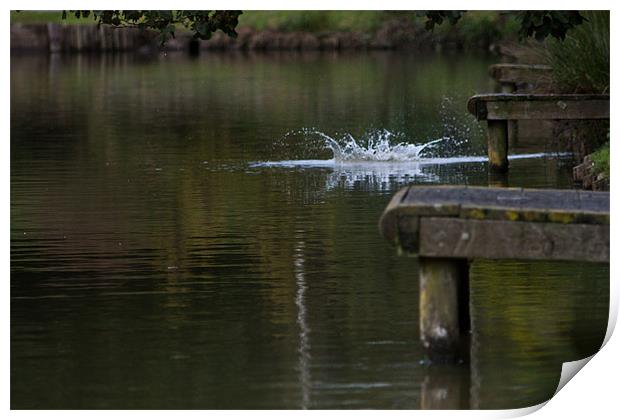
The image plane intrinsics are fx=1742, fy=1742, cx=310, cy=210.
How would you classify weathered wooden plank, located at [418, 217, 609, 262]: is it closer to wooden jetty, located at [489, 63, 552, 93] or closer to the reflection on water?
the reflection on water

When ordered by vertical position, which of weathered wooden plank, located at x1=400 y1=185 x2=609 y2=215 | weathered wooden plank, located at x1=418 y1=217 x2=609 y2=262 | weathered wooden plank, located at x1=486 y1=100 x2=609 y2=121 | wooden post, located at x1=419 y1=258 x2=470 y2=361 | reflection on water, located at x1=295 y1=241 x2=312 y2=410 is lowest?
reflection on water, located at x1=295 y1=241 x2=312 y2=410

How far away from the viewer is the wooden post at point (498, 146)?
56.0 ft

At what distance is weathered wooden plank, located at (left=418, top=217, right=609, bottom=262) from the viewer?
26.7 ft

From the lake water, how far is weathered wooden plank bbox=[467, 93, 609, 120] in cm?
62

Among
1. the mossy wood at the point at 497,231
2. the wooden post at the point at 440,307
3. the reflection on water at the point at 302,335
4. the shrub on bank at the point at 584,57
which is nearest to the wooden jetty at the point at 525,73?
the shrub on bank at the point at 584,57

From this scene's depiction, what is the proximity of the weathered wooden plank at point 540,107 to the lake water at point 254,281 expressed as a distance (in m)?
0.62

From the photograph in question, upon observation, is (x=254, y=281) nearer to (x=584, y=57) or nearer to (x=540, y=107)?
(x=540, y=107)

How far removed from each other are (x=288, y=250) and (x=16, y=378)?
3.80 m

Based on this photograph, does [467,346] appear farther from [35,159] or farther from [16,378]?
[35,159]

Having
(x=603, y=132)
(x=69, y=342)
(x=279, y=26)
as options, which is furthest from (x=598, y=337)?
(x=279, y=26)

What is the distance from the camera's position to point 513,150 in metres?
19.7

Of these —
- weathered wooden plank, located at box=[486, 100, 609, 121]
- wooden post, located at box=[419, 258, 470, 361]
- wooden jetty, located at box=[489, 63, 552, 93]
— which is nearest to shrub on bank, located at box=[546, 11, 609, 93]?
weathered wooden plank, located at box=[486, 100, 609, 121]

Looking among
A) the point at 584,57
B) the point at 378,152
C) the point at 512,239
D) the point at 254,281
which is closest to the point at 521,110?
the point at 584,57

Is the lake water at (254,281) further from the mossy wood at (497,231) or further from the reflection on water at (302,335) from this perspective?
the mossy wood at (497,231)
